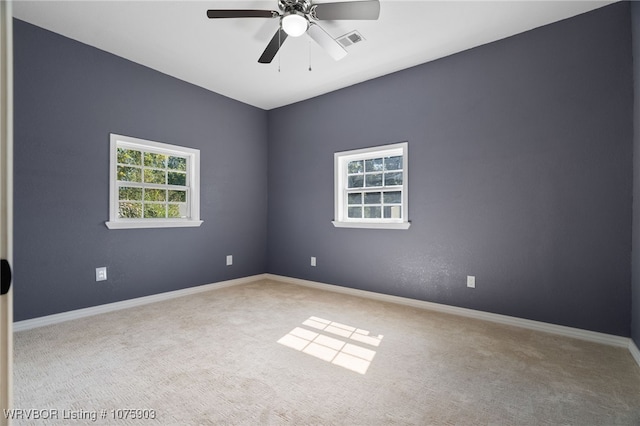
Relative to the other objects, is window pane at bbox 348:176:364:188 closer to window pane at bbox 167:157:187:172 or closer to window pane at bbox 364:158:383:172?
window pane at bbox 364:158:383:172

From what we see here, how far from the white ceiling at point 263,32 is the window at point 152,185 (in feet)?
3.21

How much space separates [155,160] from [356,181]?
2.56 meters

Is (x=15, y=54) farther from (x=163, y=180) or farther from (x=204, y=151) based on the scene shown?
(x=204, y=151)

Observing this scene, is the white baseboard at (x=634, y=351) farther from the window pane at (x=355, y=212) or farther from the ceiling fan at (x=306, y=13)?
the ceiling fan at (x=306, y=13)

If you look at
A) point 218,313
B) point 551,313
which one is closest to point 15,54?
point 218,313

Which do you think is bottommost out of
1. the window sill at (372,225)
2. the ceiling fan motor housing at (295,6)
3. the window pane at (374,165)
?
the window sill at (372,225)

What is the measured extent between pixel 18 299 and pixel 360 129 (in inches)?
155

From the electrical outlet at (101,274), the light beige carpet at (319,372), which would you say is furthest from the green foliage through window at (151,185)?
the light beige carpet at (319,372)

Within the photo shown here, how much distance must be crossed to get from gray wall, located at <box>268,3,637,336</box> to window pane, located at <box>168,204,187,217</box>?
81.0 inches

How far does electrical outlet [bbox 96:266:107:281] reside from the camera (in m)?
3.20

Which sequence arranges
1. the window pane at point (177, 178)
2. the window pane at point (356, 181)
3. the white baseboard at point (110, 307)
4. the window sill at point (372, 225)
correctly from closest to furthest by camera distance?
the white baseboard at point (110, 307) → the window sill at point (372, 225) → the window pane at point (177, 178) → the window pane at point (356, 181)

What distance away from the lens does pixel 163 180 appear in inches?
151

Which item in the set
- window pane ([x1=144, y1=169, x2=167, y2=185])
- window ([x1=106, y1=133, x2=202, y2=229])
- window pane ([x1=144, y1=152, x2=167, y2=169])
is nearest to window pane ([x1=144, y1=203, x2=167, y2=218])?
window ([x1=106, y1=133, x2=202, y2=229])

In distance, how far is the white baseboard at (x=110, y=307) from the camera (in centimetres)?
276
